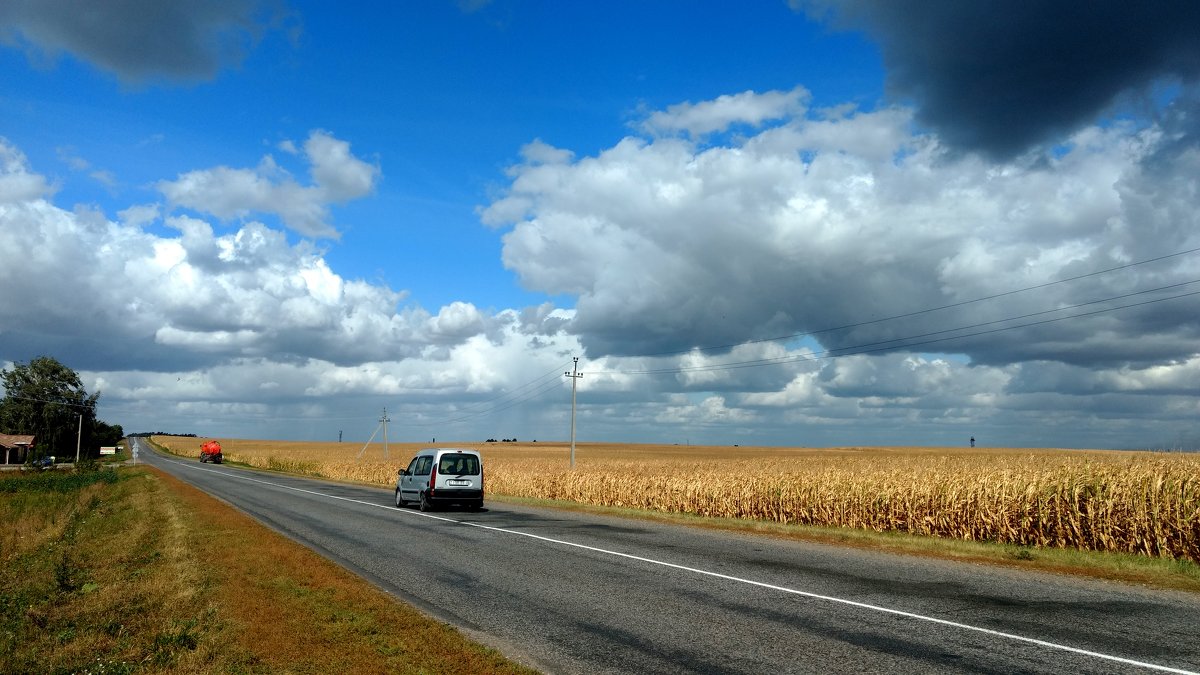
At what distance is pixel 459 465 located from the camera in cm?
2703

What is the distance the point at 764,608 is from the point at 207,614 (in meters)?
6.88

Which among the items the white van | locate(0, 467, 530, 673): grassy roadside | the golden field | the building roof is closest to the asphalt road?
locate(0, 467, 530, 673): grassy roadside

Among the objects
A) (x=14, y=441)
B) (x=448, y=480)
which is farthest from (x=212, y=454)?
(x=448, y=480)

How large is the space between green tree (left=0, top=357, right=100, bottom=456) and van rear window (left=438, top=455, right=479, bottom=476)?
124 metres

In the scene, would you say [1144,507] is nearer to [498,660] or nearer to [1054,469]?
[1054,469]

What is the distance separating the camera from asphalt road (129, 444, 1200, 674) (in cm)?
725

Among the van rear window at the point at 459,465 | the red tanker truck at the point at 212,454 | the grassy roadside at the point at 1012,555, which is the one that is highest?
the van rear window at the point at 459,465

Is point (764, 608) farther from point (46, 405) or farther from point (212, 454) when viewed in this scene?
point (46, 405)

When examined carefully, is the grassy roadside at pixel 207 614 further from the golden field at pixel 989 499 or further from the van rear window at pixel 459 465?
the golden field at pixel 989 499

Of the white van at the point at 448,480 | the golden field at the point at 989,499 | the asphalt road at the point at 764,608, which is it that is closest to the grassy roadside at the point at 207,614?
the asphalt road at the point at 764,608

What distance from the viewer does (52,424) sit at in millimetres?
123625

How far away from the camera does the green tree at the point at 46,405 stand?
12250cm

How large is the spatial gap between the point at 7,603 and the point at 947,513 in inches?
773

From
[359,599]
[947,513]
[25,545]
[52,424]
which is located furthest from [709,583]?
[52,424]
